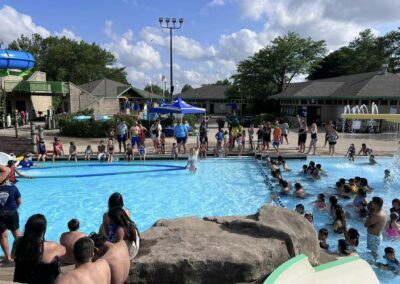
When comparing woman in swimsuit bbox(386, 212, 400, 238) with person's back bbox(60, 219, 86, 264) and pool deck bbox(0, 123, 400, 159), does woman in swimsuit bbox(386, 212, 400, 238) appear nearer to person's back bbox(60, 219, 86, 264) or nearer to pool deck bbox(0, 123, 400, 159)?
person's back bbox(60, 219, 86, 264)

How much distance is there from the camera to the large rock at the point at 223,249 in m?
4.50

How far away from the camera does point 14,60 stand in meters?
22.2

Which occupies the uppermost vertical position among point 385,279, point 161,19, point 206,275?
point 161,19

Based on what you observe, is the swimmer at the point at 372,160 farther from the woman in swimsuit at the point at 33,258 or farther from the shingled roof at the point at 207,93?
the shingled roof at the point at 207,93

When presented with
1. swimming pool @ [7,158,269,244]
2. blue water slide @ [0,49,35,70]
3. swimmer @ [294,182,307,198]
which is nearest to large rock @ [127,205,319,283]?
swimming pool @ [7,158,269,244]

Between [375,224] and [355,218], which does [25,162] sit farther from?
[375,224]

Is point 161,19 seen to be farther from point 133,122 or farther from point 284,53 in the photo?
point 284,53

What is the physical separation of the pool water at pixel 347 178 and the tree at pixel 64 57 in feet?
141

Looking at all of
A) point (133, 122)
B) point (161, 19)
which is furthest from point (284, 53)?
point (133, 122)

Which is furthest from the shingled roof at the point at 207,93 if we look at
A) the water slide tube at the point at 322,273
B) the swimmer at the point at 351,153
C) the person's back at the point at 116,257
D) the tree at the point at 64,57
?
the person's back at the point at 116,257

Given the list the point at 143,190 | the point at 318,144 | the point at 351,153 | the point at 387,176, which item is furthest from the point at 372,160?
the point at 143,190

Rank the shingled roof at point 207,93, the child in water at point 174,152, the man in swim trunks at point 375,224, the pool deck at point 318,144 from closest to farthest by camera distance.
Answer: the man in swim trunks at point 375,224 → the child in water at point 174,152 → the pool deck at point 318,144 → the shingled roof at point 207,93

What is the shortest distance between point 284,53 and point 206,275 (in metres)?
36.5

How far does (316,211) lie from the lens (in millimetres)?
10062
